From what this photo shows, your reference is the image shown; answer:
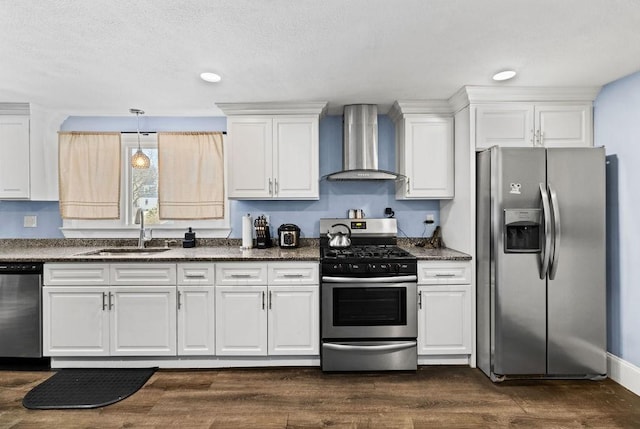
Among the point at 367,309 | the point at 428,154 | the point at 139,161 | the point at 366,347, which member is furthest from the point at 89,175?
the point at 428,154

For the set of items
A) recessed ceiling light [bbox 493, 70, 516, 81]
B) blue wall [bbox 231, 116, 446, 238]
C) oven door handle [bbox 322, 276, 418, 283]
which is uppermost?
recessed ceiling light [bbox 493, 70, 516, 81]

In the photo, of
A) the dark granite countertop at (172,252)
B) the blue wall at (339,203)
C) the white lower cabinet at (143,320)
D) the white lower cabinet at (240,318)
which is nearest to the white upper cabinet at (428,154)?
the blue wall at (339,203)

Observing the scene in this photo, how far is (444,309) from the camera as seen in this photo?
9.73ft

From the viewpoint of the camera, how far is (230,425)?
221 centimetres

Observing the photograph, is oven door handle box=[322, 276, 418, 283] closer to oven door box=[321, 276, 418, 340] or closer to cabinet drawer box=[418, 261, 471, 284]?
oven door box=[321, 276, 418, 340]

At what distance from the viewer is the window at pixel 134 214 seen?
3662mm

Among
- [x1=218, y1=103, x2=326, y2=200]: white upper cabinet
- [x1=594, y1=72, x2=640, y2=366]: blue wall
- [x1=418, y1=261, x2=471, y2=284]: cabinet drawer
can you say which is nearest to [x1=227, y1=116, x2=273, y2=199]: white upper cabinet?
[x1=218, y1=103, x2=326, y2=200]: white upper cabinet

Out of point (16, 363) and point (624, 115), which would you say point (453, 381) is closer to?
point (624, 115)

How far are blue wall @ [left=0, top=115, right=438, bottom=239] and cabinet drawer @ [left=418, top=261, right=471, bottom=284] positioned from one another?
29.2 inches

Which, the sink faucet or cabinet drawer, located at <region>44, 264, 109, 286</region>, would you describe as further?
the sink faucet

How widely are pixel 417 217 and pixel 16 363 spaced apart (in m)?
3.71

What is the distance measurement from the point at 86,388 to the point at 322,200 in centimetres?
244

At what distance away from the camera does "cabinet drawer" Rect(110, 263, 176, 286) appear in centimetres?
291

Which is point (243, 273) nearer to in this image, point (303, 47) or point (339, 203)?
point (339, 203)
